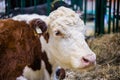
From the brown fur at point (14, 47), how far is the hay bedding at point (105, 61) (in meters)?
1.24

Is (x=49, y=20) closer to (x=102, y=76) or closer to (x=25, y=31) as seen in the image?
(x=25, y=31)

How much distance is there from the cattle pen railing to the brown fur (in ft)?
6.77

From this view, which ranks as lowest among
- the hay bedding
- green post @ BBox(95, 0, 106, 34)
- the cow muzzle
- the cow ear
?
the hay bedding

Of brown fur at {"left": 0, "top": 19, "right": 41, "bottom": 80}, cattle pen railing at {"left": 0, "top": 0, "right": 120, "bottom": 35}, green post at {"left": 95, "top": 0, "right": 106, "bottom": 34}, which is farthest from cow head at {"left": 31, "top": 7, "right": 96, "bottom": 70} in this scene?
green post at {"left": 95, "top": 0, "right": 106, "bottom": 34}

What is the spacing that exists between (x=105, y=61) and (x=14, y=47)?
216 centimetres

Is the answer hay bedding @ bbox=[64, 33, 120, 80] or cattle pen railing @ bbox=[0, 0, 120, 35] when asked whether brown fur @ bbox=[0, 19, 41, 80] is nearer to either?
hay bedding @ bbox=[64, 33, 120, 80]

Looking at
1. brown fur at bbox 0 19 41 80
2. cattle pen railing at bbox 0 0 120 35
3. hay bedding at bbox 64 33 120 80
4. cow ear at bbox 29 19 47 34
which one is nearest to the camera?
brown fur at bbox 0 19 41 80

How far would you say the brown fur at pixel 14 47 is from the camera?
245 centimetres

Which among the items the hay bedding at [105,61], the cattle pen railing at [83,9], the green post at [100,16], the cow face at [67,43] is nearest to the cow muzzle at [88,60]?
the cow face at [67,43]

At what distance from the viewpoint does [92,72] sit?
13.3ft

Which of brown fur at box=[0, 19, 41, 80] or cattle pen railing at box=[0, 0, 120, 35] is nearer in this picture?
brown fur at box=[0, 19, 41, 80]

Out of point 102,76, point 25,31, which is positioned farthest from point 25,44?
point 102,76

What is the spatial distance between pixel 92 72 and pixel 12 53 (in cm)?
175

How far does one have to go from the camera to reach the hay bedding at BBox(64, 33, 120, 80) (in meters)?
3.89
